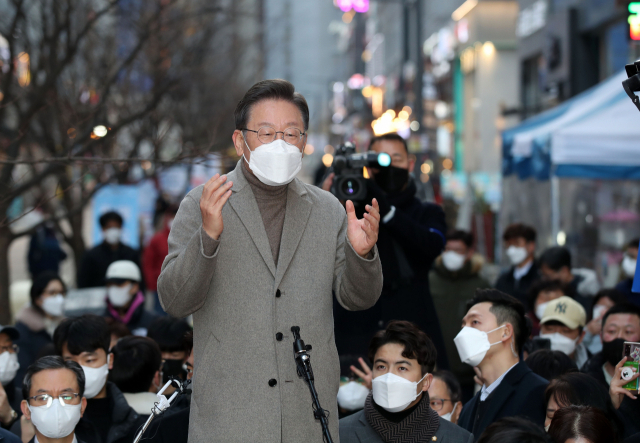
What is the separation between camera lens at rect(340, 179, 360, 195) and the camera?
4566 millimetres

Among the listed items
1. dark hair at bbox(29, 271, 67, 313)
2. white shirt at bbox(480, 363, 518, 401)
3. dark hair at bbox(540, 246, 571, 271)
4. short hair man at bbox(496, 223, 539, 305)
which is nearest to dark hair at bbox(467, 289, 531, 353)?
white shirt at bbox(480, 363, 518, 401)

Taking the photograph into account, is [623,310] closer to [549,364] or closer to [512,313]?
[549,364]

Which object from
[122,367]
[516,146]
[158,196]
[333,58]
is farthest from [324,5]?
[122,367]

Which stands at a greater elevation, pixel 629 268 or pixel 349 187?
pixel 349 187

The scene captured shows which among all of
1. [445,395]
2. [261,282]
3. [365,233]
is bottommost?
[445,395]

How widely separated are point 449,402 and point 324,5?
90.8 metres

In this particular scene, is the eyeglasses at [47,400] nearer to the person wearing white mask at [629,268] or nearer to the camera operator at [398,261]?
the camera operator at [398,261]

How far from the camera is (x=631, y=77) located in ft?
12.0

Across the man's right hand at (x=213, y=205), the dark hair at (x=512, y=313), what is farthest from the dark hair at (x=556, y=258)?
the man's right hand at (x=213, y=205)

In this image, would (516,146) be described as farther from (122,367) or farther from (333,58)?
(333,58)

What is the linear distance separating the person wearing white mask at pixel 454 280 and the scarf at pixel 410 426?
9.69 feet

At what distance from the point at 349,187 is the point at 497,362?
1254 millimetres

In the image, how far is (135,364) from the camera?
504 centimetres

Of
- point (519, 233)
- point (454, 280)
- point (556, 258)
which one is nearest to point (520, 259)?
point (519, 233)
